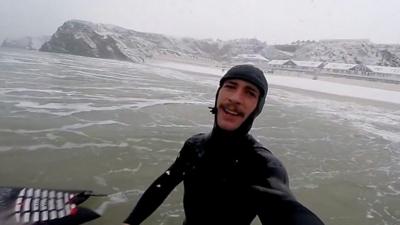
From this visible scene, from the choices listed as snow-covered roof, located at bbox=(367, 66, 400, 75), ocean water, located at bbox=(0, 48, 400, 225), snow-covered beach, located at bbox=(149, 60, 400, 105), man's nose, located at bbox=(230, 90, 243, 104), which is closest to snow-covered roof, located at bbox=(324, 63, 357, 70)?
snow-covered roof, located at bbox=(367, 66, 400, 75)

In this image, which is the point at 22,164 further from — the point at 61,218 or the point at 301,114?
the point at 301,114

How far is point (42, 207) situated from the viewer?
4.51 m

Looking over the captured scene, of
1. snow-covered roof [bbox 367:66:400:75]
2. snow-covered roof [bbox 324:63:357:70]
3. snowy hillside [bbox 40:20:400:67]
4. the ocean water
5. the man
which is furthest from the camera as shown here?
snowy hillside [bbox 40:20:400:67]

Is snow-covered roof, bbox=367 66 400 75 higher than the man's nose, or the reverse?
the man's nose

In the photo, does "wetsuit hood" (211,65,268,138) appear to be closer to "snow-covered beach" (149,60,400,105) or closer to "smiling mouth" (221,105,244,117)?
"smiling mouth" (221,105,244,117)

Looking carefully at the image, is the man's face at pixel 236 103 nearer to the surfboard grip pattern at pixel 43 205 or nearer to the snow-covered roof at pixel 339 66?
the surfboard grip pattern at pixel 43 205

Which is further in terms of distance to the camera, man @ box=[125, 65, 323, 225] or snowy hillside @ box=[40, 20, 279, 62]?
snowy hillside @ box=[40, 20, 279, 62]

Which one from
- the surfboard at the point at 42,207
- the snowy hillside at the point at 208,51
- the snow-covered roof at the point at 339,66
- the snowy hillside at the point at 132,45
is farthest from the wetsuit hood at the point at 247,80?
the snowy hillside at the point at 132,45

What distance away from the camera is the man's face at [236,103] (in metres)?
2.14

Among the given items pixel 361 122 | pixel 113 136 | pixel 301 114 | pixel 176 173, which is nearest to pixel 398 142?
pixel 361 122

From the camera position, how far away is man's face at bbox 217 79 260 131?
214 cm

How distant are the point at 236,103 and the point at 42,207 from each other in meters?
3.63

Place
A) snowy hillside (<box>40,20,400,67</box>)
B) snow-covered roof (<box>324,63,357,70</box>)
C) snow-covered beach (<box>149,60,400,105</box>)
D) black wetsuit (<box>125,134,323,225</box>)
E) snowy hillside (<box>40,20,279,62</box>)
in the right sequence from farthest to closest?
snowy hillside (<box>40,20,279,62</box>) < snowy hillside (<box>40,20,400,67</box>) < snow-covered roof (<box>324,63,357,70</box>) < snow-covered beach (<box>149,60,400,105</box>) < black wetsuit (<box>125,134,323,225</box>)

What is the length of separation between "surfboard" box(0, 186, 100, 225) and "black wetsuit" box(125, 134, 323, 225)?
2244mm
